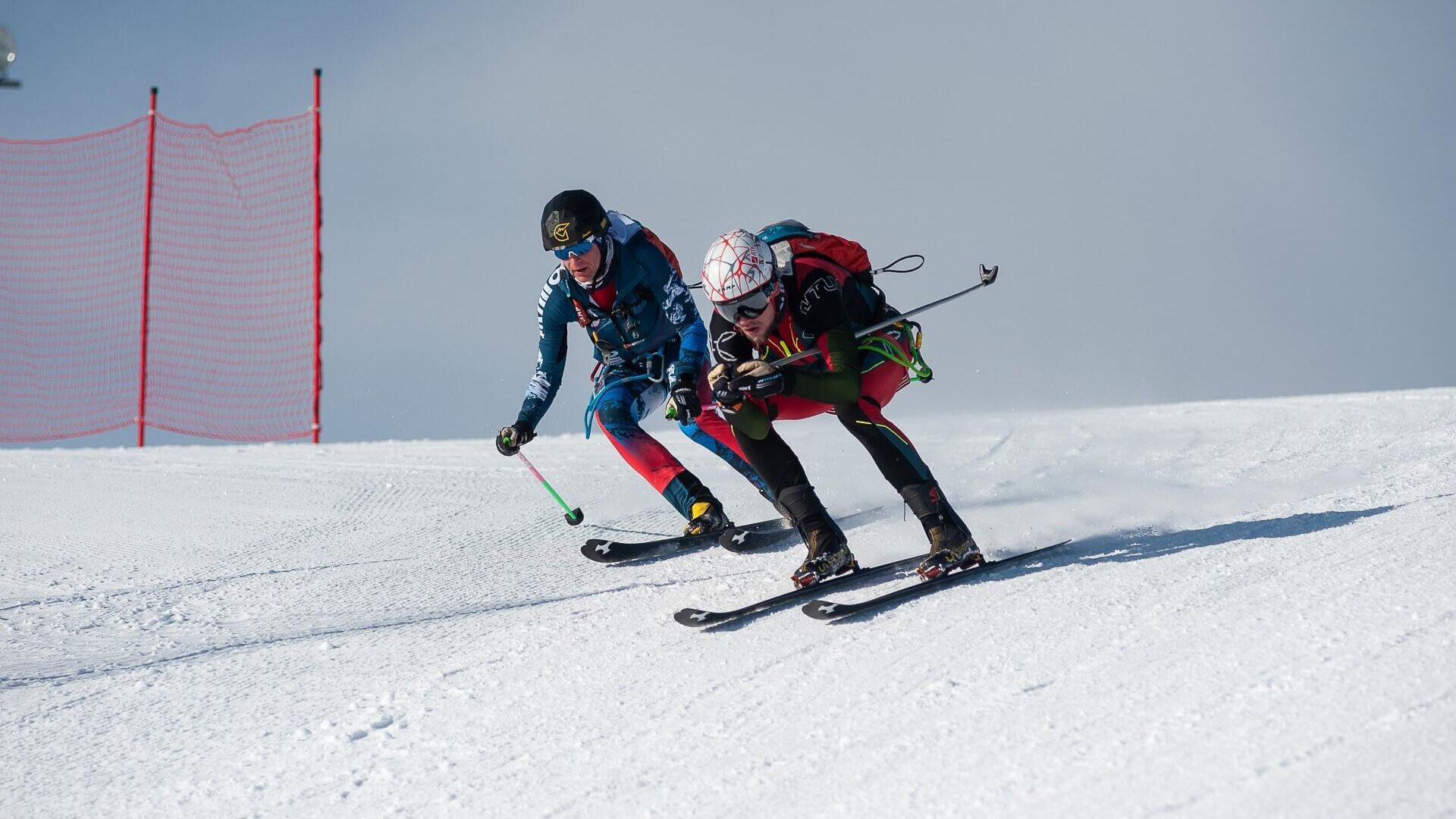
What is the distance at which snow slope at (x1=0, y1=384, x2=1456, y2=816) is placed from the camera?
2646 mm

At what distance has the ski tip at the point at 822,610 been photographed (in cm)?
381

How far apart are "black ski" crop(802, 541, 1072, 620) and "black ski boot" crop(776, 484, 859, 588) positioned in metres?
0.09

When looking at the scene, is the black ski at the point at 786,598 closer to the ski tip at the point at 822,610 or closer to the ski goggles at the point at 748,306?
the ski tip at the point at 822,610

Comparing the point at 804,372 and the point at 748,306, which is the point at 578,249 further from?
the point at 804,372

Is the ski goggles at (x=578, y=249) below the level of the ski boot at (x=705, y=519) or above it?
above

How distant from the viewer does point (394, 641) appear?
13.7 ft

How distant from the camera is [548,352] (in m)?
5.54

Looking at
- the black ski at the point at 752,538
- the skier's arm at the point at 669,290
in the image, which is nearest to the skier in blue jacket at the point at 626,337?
the skier's arm at the point at 669,290

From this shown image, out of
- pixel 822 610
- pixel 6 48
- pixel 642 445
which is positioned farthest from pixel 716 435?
pixel 6 48

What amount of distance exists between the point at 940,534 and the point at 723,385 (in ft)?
3.25

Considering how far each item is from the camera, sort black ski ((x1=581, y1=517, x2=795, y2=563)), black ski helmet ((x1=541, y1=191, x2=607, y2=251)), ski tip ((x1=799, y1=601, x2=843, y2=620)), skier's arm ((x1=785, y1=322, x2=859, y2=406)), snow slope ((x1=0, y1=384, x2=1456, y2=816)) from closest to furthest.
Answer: snow slope ((x1=0, y1=384, x2=1456, y2=816)), ski tip ((x1=799, y1=601, x2=843, y2=620)), skier's arm ((x1=785, y1=322, x2=859, y2=406)), black ski helmet ((x1=541, y1=191, x2=607, y2=251)), black ski ((x1=581, y1=517, x2=795, y2=563))

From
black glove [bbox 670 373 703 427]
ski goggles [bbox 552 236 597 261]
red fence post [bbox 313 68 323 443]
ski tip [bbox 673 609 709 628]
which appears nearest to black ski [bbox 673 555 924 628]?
ski tip [bbox 673 609 709 628]

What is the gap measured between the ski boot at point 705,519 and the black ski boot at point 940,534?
139 cm

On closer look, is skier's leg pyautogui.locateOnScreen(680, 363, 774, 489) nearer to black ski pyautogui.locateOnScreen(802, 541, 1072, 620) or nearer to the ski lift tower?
black ski pyautogui.locateOnScreen(802, 541, 1072, 620)
